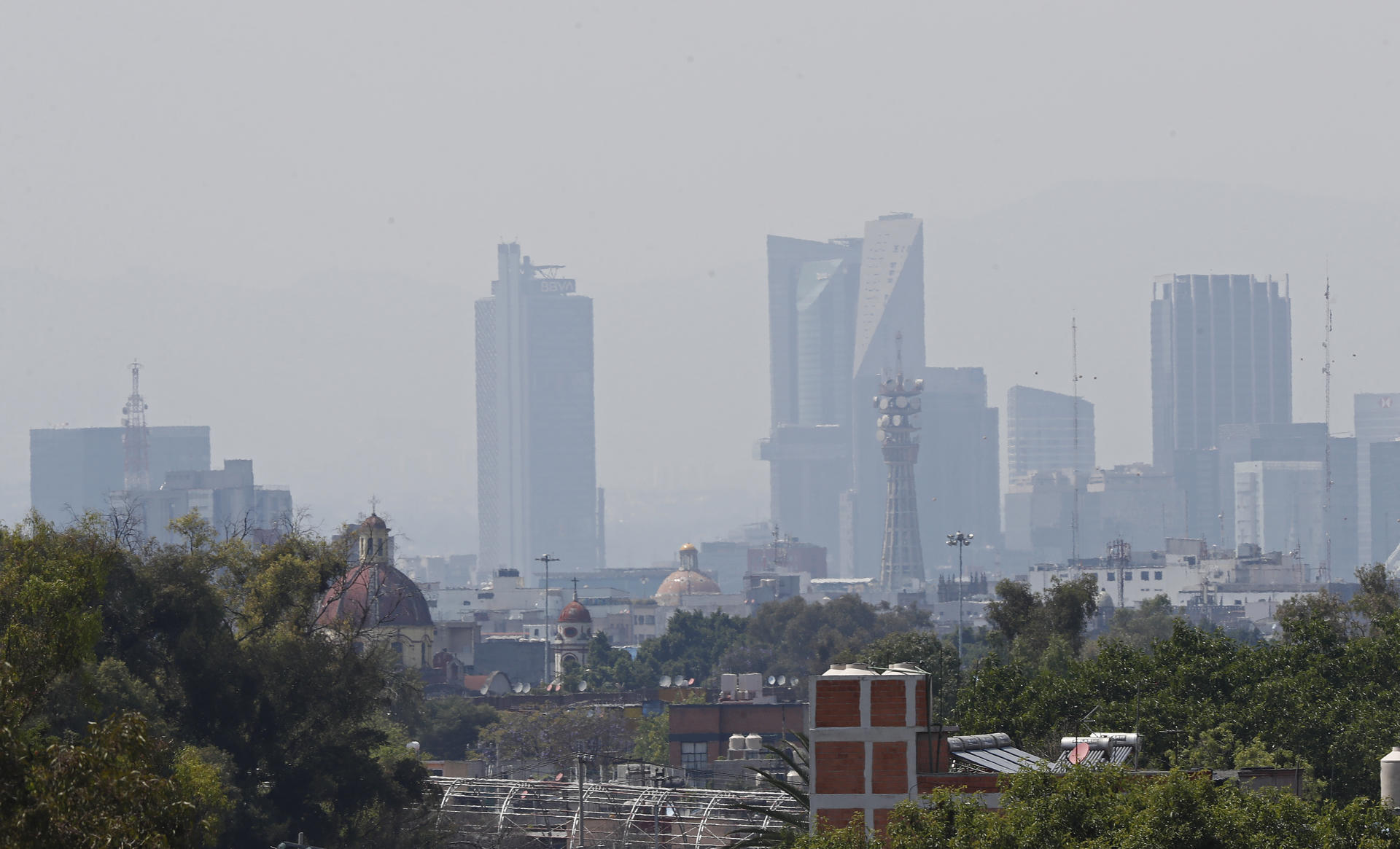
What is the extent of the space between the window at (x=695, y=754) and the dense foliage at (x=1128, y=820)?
92139 mm

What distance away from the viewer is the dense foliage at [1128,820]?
1008 inches

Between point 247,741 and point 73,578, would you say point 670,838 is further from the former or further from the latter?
point 73,578

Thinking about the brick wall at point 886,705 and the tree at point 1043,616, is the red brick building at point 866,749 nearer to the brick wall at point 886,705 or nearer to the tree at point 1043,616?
the brick wall at point 886,705

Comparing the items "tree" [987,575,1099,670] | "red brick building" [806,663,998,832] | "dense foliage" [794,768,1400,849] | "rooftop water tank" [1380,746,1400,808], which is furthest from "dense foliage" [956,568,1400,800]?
"tree" [987,575,1099,670]

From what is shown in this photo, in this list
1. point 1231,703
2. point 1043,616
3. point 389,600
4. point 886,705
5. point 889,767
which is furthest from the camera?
point 389,600

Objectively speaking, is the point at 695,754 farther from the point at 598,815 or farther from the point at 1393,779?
the point at 1393,779

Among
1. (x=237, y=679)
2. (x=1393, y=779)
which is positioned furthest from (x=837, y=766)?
(x=237, y=679)

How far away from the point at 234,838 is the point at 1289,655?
28778 mm

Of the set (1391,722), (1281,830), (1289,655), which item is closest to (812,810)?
(1281,830)

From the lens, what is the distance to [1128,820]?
2589 centimetres

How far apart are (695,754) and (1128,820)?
3760 inches

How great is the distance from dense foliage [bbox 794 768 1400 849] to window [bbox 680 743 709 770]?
302ft

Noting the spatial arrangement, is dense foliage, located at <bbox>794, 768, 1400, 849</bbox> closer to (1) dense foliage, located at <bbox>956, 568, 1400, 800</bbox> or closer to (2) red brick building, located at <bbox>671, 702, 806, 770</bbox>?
(1) dense foliage, located at <bbox>956, 568, 1400, 800</bbox>

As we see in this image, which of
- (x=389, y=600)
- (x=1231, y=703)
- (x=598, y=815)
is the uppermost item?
(x=1231, y=703)
